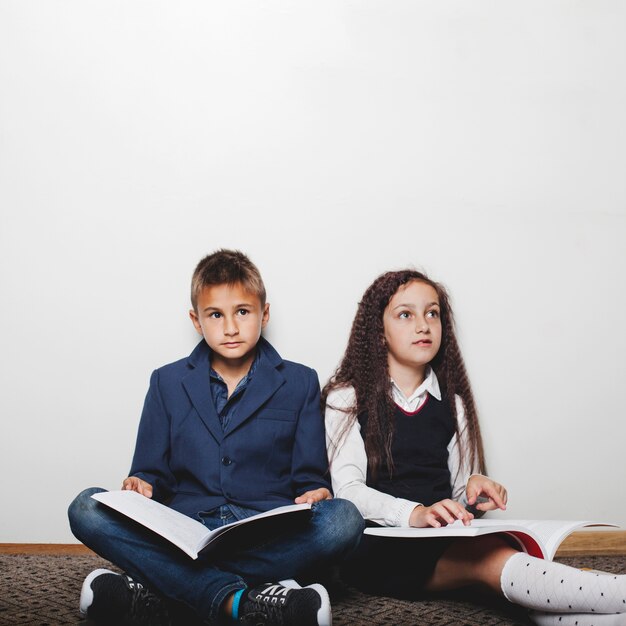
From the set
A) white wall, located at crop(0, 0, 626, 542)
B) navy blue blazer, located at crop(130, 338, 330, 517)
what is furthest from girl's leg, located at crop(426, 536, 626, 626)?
white wall, located at crop(0, 0, 626, 542)

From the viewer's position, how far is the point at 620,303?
1.43 metres

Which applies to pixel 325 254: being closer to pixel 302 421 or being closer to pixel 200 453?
pixel 302 421

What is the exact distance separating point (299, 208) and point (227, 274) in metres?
0.22

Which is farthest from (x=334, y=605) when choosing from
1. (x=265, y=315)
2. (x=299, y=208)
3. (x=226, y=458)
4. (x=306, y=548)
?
(x=299, y=208)

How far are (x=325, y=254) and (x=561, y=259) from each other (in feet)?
1.50

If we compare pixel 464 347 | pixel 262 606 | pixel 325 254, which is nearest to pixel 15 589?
pixel 262 606

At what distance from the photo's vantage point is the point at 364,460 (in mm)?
1224

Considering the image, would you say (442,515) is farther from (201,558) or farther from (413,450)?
(201,558)

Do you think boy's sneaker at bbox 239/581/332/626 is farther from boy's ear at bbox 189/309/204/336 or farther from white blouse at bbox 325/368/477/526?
boy's ear at bbox 189/309/204/336

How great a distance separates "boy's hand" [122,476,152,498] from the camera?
1.14 metres

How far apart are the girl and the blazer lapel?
0.20m

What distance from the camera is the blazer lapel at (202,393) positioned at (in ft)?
3.95

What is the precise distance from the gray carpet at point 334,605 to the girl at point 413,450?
4 cm

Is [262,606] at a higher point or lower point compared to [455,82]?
lower
